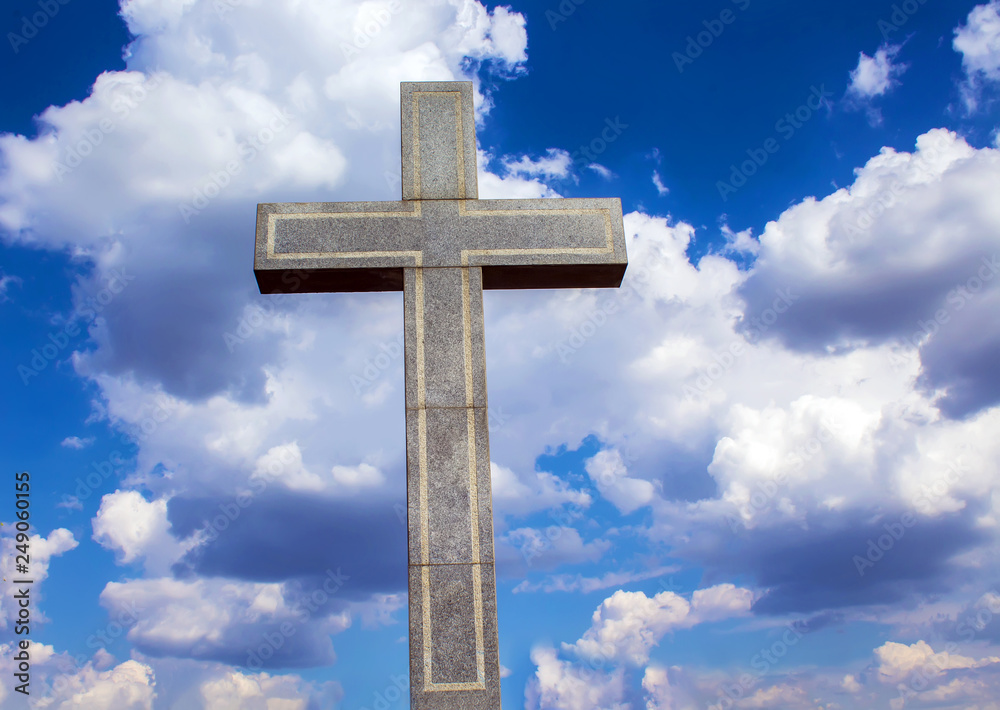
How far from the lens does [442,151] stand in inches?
343

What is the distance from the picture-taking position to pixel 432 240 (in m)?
8.29

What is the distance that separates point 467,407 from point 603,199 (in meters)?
2.61

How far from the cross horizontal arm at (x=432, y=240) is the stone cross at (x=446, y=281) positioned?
0.04 feet

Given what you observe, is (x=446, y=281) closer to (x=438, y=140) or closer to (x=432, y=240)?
(x=432, y=240)

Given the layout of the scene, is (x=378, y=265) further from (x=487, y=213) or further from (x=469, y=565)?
(x=469, y=565)

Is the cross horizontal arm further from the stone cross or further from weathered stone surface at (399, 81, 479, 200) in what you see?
weathered stone surface at (399, 81, 479, 200)

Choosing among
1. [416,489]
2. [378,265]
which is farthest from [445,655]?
[378,265]

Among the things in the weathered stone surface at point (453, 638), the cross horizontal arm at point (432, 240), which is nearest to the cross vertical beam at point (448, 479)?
the weathered stone surface at point (453, 638)

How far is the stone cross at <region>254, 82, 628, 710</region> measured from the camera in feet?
23.2

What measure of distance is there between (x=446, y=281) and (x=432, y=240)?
469 millimetres

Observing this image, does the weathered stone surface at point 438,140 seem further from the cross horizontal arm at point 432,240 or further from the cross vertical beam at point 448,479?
the cross horizontal arm at point 432,240

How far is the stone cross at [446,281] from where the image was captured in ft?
23.2

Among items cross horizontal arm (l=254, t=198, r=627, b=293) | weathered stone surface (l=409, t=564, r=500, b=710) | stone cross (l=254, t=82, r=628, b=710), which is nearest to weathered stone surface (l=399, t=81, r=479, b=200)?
stone cross (l=254, t=82, r=628, b=710)

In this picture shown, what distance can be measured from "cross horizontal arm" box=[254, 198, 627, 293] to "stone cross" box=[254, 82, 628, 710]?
0.04 ft
